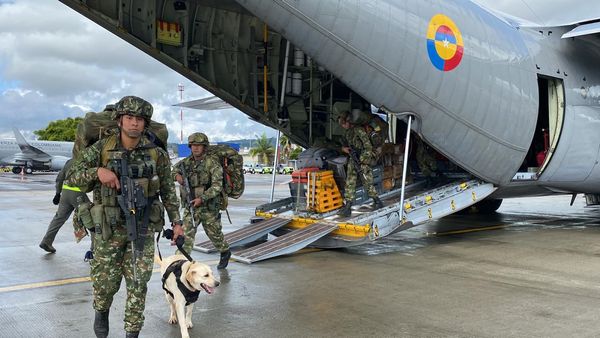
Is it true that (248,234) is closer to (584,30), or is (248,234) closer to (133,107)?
(133,107)

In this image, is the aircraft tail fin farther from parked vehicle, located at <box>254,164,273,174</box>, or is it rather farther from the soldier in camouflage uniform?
the soldier in camouflage uniform

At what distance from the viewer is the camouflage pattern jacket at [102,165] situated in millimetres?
3918

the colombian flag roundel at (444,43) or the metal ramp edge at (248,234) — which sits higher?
the colombian flag roundel at (444,43)

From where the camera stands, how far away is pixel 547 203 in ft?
57.5

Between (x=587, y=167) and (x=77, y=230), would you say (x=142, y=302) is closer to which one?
(x=77, y=230)

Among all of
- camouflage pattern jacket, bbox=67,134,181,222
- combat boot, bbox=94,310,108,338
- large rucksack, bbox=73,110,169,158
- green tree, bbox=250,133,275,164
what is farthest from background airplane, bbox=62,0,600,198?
green tree, bbox=250,133,275,164

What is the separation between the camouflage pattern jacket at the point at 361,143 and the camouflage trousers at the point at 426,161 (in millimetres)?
2235

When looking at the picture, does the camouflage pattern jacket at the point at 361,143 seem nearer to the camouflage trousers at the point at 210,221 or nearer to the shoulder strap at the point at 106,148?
the camouflage trousers at the point at 210,221

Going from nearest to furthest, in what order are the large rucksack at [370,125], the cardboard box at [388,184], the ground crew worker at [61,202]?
1. the ground crew worker at [61,202]
2. the large rucksack at [370,125]
3. the cardboard box at [388,184]

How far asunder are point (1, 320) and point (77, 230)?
51.2 inches

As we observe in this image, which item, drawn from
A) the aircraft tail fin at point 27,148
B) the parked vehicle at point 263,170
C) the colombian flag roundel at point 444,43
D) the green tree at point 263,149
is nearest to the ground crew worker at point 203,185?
the colombian flag roundel at point 444,43

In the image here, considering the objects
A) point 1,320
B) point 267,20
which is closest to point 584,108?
point 267,20

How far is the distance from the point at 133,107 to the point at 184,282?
141 centimetres

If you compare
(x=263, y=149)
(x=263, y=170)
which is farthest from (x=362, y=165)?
(x=263, y=149)
